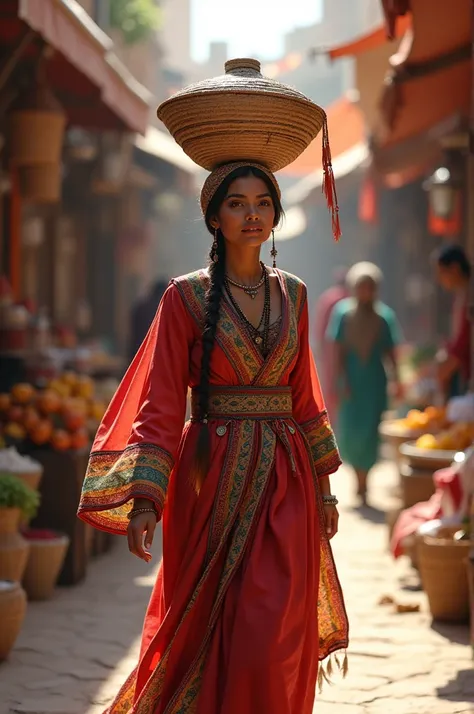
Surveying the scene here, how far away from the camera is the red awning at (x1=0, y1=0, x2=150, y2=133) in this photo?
7363 mm

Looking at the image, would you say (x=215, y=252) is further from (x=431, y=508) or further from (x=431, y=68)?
(x=431, y=68)

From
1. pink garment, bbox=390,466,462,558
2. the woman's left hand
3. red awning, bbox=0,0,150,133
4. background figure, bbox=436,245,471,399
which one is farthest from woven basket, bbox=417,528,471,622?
red awning, bbox=0,0,150,133

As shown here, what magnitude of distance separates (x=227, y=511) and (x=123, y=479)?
0.35 metres

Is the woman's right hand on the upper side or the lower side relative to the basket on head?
lower

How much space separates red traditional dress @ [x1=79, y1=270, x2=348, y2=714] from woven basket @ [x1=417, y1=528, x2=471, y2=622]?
2.13 m

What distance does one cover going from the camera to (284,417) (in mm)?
4344

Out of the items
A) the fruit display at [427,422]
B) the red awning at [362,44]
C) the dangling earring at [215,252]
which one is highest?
the red awning at [362,44]

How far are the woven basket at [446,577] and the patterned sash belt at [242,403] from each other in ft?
8.23

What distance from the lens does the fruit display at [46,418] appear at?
7672mm

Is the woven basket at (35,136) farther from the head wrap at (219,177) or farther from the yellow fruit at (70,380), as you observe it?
the head wrap at (219,177)

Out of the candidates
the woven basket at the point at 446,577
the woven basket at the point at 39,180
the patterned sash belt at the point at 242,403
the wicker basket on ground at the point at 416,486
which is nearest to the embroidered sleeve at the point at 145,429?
the patterned sash belt at the point at 242,403

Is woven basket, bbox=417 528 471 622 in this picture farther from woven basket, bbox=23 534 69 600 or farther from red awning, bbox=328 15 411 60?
red awning, bbox=328 15 411 60

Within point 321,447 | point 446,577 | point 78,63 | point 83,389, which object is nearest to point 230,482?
point 321,447

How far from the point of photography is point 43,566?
7055 mm
